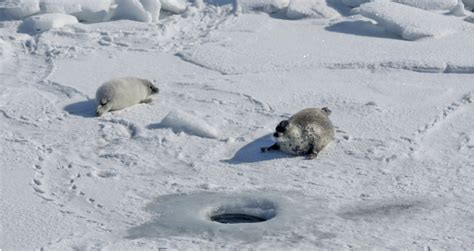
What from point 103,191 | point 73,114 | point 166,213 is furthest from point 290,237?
point 73,114

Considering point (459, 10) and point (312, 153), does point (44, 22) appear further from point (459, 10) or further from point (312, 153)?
point (459, 10)

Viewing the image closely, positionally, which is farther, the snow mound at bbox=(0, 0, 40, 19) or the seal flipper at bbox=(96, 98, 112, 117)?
the snow mound at bbox=(0, 0, 40, 19)

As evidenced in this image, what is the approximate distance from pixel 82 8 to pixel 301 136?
389 cm

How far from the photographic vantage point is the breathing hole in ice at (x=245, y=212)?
5.83m

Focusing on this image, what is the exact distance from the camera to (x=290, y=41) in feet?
30.8

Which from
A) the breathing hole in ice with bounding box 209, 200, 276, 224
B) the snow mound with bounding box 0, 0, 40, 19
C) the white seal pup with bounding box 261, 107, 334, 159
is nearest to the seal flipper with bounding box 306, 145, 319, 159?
the white seal pup with bounding box 261, 107, 334, 159

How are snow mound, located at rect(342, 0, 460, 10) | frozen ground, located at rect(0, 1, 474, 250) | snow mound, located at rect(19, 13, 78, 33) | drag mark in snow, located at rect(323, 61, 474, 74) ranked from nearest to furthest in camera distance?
1. frozen ground, located at rect(0, 1, 474, 250)
2. drag mark in snow, located at rect(323, 61, 474, 74)
3. snow mound, located at rect(19, 13, 78, 33)
4. snow mound, located at rect(342, 0, 460, 10)

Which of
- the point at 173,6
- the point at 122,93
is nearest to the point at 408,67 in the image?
the point at 122,93

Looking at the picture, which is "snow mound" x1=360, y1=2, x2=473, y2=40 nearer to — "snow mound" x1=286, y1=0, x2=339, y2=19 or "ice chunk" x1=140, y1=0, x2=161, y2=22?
"snow mound" x1=286, y1=0, x2=339, y2=19

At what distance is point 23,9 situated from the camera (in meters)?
9.80

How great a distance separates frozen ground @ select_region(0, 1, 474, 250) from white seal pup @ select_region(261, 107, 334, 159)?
8 centimetres

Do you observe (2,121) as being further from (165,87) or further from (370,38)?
(370,38)

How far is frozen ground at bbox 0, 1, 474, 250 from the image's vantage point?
5.56 meters

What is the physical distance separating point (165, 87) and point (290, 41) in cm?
169
